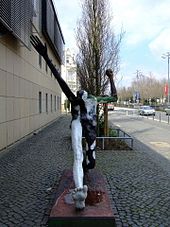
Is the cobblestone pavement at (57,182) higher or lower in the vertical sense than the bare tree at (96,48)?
lower

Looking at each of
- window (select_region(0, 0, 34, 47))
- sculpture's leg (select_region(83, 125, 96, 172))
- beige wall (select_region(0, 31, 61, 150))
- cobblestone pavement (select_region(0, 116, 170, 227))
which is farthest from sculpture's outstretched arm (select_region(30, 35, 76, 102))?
beige wall (select_region(0, 31, 61, 150))

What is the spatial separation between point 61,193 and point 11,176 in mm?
2928

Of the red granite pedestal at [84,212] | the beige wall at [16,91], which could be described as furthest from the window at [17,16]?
the red granite pedestal at [84,212]

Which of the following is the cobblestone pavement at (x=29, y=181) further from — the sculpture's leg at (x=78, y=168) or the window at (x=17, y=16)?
the window at (x=17, y=16)

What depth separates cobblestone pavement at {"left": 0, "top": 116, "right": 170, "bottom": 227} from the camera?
6191 millimetres

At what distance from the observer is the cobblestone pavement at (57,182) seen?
6.19 meters

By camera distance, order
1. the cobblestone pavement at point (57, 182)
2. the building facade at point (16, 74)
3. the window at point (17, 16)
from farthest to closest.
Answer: the building facade at point (16, 74) → the window at point (17, 16) → the cobblestone pavement at point (57, 182)

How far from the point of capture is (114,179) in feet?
29.5

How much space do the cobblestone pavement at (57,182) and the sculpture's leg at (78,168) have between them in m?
0.65

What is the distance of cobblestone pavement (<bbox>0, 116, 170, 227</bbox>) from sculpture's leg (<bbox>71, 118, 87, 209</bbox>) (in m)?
0.65

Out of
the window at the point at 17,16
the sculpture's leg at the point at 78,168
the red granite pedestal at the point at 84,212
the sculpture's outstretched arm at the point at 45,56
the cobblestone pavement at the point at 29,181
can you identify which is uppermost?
the window at the point at 17,16

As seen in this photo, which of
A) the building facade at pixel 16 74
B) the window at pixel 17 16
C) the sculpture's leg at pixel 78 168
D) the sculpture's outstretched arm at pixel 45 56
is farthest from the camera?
the building facade at pixel 16 74

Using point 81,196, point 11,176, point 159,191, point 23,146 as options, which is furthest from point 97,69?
point 81,196

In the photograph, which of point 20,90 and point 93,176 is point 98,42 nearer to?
point 20,90
